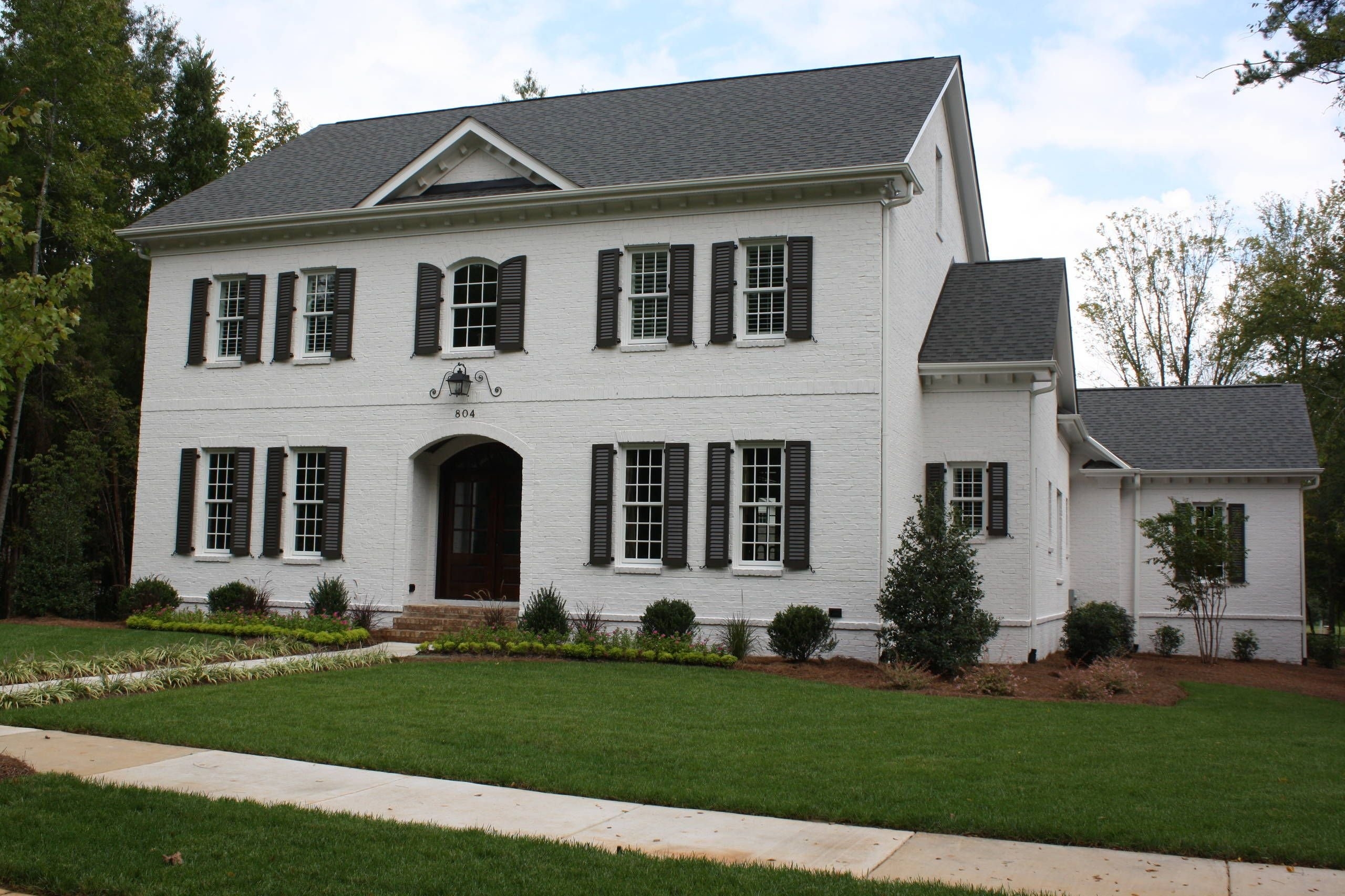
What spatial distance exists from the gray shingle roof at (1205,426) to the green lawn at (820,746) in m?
11.5

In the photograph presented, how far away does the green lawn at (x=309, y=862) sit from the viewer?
5516 millimetres

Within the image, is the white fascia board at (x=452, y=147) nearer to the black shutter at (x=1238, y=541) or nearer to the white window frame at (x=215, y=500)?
the white window frame at (x=215, y=500)

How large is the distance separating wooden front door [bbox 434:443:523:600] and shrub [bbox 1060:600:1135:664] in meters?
9.70

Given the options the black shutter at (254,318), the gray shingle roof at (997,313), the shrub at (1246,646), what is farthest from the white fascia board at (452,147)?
the shrub at (1246,646)

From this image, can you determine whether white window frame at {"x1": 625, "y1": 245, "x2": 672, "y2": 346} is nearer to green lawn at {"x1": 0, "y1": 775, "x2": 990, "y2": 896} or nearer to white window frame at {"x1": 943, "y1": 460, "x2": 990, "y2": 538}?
white window frame at {"x1": 943, "y1": 460, "x2": 990, "y2": 538}

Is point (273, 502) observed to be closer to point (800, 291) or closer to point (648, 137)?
point (648, 137)

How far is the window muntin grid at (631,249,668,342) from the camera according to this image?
1803 centimetres

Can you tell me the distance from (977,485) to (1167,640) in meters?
8.28

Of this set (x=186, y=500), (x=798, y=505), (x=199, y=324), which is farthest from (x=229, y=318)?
(x=798, y=505)

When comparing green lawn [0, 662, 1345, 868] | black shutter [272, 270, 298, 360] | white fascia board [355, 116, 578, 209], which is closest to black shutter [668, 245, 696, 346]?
white fascia board [355, 116, 578, 209]

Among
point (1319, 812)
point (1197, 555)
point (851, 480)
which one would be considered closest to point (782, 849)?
point (1319, 812)

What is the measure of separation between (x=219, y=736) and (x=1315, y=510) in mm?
39989

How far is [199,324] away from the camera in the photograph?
20.7 m

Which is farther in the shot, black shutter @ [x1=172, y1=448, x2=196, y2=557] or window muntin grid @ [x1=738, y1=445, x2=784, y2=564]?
black shutter @ [x1=172, y1=448, x2=196, y2=557]
